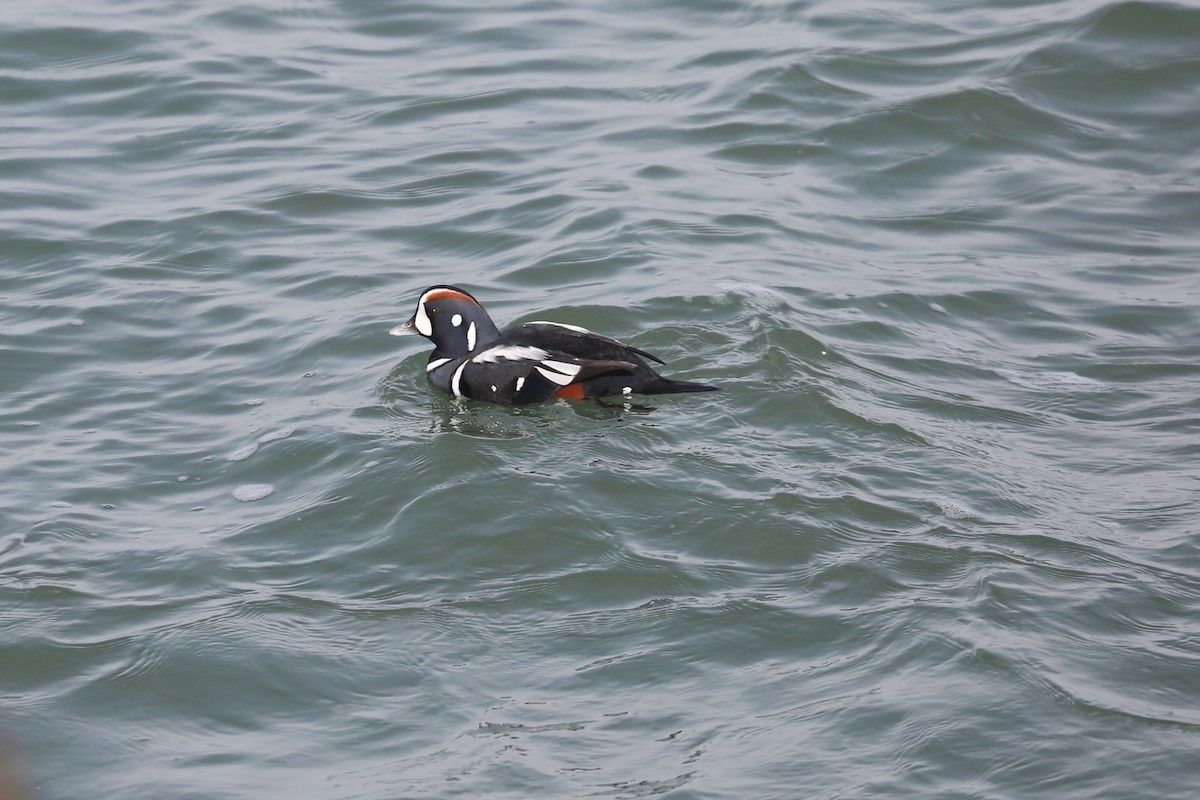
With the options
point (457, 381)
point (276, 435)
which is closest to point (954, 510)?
point (457, 381)

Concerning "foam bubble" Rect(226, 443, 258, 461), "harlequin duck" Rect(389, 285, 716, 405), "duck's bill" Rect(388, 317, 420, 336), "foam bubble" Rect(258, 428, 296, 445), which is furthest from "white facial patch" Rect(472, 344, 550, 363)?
"foam bubble" Rect(226, 443, 258, 461)

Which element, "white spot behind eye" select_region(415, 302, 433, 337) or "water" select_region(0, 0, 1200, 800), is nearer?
"water" select_region(0, 0, 1200, 800)

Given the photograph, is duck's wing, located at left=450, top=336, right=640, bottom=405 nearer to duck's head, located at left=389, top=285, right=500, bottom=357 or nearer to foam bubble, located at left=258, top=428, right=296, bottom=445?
duck's head, located at left=389, top=285, right=500, bottom=357

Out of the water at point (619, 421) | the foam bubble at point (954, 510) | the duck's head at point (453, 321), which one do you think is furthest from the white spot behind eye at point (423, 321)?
the foam bubble at point (954, 510)

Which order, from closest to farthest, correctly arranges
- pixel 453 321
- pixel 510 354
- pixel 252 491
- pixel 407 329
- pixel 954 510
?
pixel 954 510 → pixel 252 491 → pixel 510 354 → pixel 453 321 → pixel 407 329

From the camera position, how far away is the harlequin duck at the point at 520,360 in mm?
6852

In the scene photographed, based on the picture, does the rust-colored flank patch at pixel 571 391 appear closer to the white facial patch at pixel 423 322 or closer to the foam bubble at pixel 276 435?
the white facial patch at pixel 423 322

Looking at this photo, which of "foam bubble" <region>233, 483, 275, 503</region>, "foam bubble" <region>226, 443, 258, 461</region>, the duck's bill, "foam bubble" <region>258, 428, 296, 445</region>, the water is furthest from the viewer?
the duck's bill

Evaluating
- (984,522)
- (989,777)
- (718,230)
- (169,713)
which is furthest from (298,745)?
(718,230)

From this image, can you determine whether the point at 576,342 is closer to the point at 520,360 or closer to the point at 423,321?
the point at 520,360

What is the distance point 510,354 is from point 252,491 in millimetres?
1424

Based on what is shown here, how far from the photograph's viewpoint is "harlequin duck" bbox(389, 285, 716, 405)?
6852 mm

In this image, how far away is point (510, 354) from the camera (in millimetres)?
7059

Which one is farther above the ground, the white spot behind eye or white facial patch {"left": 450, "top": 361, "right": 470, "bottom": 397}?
the white spot behind eye
